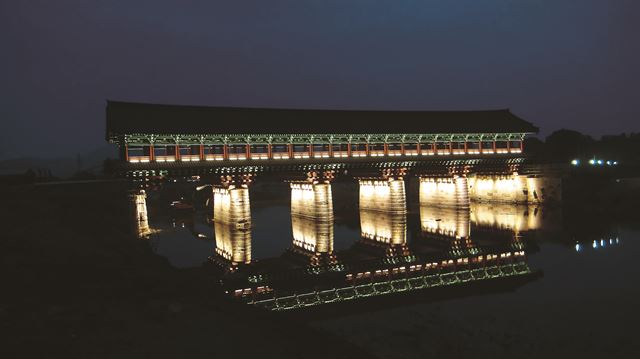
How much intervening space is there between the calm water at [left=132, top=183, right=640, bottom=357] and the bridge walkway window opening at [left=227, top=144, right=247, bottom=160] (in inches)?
243

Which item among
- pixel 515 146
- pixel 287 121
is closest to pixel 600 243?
pixel 515 146

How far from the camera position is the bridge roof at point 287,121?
108 feet

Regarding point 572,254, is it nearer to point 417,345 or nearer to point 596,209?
point 417,345

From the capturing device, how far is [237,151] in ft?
117

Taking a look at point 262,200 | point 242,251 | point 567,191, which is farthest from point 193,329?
point 262,200

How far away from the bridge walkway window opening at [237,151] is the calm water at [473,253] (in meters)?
6.16

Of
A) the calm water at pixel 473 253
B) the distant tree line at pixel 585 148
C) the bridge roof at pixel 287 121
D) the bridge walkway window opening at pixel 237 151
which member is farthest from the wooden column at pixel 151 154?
the distant tree line at pixel 585 148

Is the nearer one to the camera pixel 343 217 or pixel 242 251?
pixel 242 251

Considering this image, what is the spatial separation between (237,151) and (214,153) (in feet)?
6.55

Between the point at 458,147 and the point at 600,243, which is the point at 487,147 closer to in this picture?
the point at 458,147

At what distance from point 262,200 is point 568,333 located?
64057mm

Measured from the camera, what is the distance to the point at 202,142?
3403 centimetres

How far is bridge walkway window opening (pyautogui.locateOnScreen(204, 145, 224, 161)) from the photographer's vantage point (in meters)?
34.2

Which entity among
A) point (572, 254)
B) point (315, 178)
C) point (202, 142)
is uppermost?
point (202, 142)
